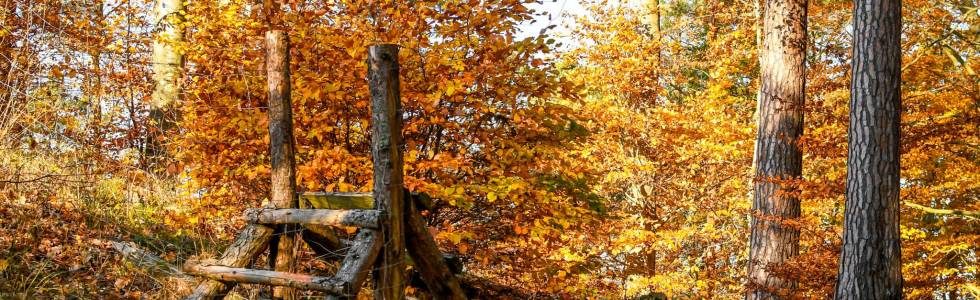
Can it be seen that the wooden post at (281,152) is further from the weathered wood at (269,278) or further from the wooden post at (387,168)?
the wooden post at (387,168)

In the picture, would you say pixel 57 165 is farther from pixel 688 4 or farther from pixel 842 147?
pixel 688 4

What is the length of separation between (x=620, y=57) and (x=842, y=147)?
7479mm

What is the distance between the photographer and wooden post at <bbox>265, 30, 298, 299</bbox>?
6.21m

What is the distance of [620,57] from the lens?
1566cm

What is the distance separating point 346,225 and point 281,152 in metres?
0.95

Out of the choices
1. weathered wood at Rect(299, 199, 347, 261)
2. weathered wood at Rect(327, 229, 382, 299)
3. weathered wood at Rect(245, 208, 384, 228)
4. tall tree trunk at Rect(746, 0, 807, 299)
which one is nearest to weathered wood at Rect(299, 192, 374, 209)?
weathered wood at Rect(299, 199, 347, 261)

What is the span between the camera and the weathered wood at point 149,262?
21.4 feet

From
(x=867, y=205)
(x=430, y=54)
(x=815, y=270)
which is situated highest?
(x=430, y=54)

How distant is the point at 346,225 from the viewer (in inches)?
224

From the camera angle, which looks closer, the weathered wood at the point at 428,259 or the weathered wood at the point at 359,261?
the weathered wood at the point at 359,261

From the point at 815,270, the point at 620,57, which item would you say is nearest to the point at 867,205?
the point at 815,270

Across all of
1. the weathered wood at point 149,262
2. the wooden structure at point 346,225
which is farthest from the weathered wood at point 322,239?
the weathered wood at point 149,262

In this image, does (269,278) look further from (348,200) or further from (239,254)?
(348,200)

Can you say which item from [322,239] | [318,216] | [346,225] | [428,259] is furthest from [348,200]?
[428,259]
